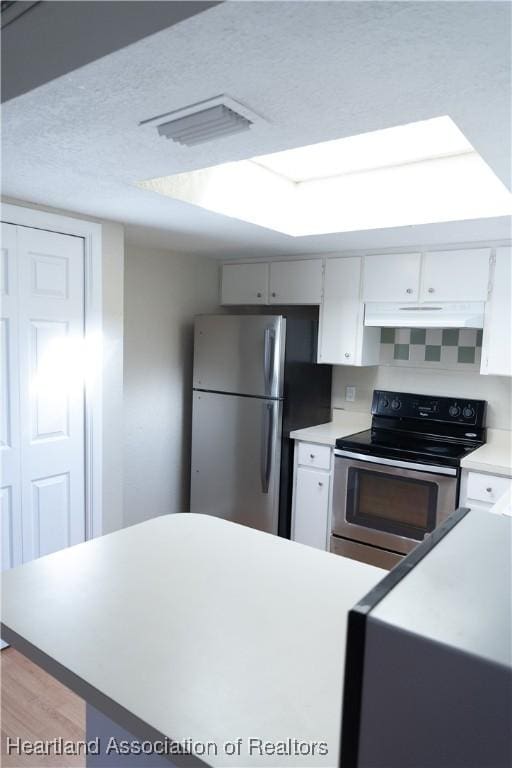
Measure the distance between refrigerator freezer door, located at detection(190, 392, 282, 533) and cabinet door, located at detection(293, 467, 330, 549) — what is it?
5.7 inches

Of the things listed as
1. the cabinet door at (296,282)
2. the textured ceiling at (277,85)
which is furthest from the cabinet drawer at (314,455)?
the textured ceiling at (277,85)

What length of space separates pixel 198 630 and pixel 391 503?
6.92 ft

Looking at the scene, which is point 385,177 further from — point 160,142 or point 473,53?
point 473,53

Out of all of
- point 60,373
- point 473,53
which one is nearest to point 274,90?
point 473,53

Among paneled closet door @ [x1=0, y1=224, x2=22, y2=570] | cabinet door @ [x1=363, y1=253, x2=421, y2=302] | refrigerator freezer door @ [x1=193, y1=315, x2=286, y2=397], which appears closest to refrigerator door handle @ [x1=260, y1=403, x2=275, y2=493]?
refrigerator freezer door @ [x1=193, y1=315, x2=286, y2=397]

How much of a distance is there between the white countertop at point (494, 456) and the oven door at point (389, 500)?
0.37ft

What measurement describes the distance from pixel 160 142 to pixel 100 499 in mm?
1908

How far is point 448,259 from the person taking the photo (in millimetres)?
2904

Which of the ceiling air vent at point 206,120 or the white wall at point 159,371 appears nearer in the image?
the ceiling air vent at point 206,120

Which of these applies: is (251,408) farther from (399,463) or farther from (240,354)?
(399,463)

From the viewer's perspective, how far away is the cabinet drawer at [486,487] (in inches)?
101

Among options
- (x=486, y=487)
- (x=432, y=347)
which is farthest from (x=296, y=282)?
(x=486, y=487)

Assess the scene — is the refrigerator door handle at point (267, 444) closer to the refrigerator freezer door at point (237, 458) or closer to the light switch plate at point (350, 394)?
the refrigerator freezer door at point (237, 458)

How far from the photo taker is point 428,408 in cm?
331
